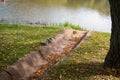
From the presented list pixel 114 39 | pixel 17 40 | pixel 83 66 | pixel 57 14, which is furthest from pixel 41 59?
pixel 57 14

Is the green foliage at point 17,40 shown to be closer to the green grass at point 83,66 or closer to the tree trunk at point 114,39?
the green grass at point 83,66

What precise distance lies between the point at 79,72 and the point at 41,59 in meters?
2.50

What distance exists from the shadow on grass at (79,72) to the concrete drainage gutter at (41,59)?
28.7 inches

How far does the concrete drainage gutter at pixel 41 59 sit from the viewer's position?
834cm

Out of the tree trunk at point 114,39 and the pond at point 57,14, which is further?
the pond at point 57,14

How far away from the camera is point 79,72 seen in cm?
812

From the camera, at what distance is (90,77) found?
7766 mm

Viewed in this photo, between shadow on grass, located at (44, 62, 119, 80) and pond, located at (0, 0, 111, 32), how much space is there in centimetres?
1174

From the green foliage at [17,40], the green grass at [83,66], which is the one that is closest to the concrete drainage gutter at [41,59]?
the green foliage at [17,40]

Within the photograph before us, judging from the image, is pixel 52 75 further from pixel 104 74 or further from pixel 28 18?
pixel 28 18

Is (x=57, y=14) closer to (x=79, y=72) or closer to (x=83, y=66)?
(x=83, y=66)

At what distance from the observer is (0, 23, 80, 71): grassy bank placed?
9.94 m

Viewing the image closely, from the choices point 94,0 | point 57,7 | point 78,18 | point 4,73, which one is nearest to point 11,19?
point 78,18

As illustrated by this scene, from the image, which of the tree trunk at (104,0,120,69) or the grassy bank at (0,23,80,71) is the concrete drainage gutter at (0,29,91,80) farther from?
the tree trunk at (104,0,120,69)
